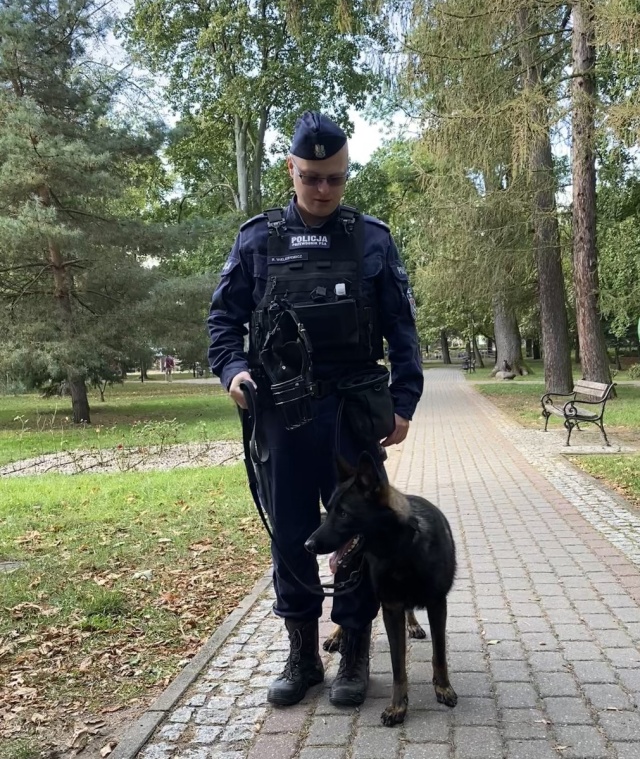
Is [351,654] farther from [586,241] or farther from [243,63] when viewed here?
[243,63]

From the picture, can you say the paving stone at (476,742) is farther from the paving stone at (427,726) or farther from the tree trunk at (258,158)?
the tree trunk at (258,158)

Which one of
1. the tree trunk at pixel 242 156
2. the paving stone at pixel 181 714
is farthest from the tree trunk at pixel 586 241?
the tree trunk at pixel 242 156

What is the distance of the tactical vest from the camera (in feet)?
9.82

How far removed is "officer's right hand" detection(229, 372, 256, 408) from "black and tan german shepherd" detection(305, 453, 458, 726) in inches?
21.2

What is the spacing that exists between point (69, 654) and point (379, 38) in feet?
48.6

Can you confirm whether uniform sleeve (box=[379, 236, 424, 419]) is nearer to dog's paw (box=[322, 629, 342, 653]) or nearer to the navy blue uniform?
the navy blue uniform

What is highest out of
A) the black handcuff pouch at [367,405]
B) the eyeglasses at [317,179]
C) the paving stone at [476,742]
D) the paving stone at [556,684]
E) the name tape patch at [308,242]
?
the eyeglasses at [317,179]

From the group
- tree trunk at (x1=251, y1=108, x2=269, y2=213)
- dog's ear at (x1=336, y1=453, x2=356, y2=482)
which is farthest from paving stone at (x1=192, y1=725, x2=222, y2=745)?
tree trunk at (x1=251, y1=108, x2=269, y2=213)

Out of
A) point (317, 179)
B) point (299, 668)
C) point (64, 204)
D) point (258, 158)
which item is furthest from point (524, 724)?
point (258, 158)

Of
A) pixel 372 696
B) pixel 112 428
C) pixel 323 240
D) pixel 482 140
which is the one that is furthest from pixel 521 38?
pixel 372 696

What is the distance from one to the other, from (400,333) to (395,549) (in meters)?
0.96

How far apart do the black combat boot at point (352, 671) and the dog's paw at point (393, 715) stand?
0.18 meters

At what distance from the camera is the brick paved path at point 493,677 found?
2.80 meters

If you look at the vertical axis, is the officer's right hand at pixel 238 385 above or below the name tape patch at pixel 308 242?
below
